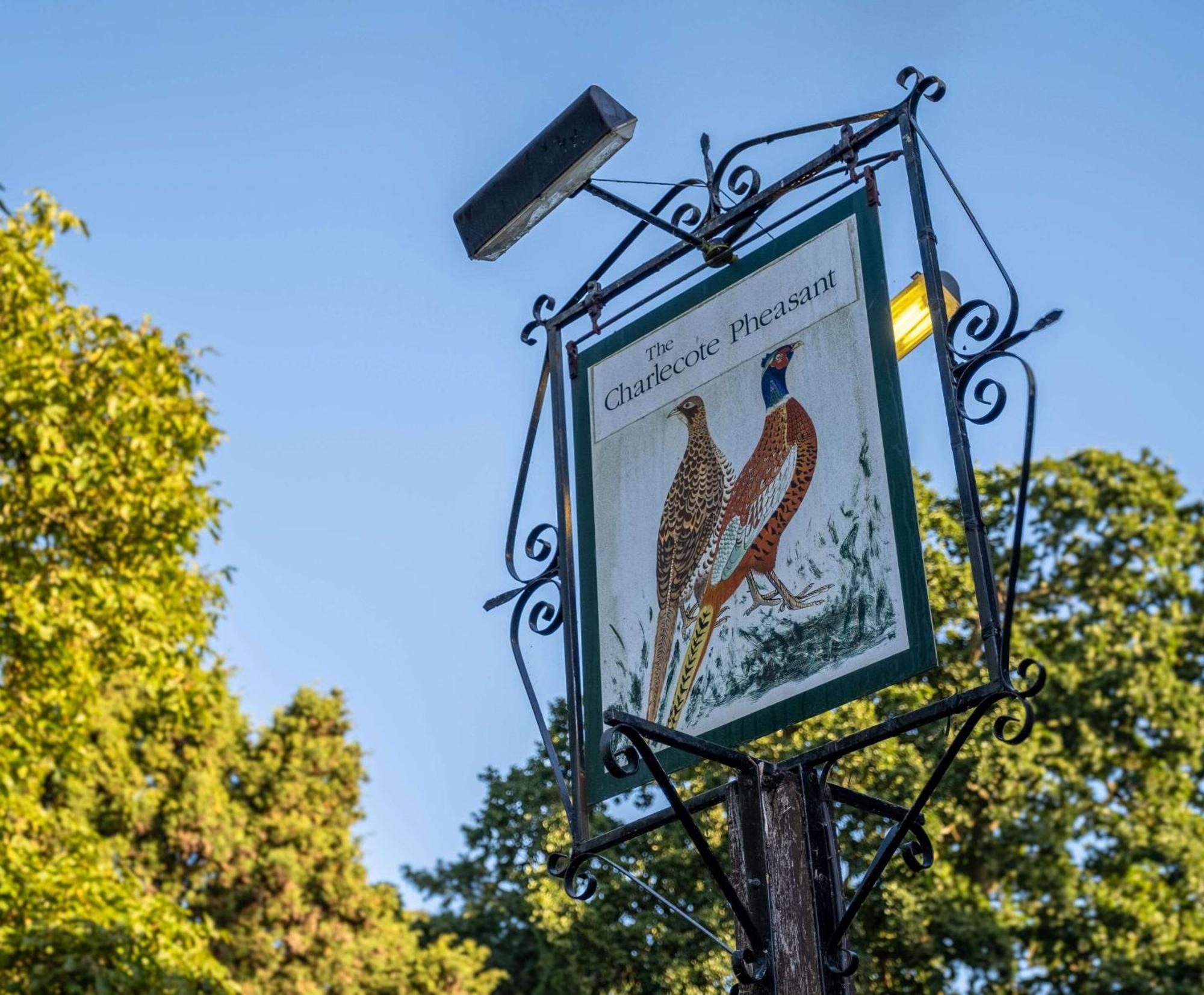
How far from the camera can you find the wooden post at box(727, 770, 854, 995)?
2951 millimetres

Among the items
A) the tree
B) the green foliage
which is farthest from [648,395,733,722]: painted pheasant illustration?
the tree

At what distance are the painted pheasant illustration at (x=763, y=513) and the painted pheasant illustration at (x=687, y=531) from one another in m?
0.04

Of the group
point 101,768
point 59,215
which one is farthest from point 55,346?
point 101,768

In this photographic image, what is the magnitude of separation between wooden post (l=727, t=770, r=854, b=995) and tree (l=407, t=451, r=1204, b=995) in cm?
998

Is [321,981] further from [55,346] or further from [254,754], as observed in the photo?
[55,346]

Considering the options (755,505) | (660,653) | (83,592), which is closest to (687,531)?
(755,505)

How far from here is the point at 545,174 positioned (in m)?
3.81

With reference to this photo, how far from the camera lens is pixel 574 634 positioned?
12.4ft

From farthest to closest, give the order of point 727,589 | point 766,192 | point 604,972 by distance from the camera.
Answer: point 604,972
point 766,192
point 727,589

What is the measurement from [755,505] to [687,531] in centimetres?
21

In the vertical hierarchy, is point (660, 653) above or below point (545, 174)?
below

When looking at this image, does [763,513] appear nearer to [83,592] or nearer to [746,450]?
[746,450]

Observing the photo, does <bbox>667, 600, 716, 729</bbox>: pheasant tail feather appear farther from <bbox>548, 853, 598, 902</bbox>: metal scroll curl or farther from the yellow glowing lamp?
the yellow glowing lamp

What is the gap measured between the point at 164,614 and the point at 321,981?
10.2 m
